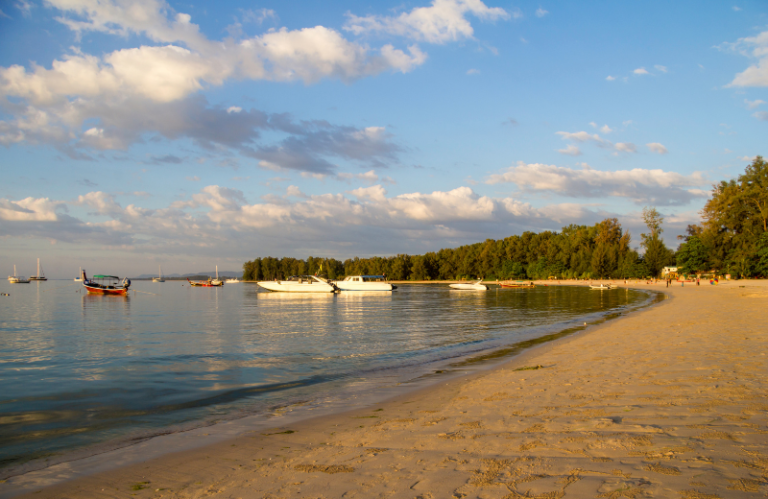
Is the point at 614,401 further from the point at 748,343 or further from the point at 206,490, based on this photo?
the point at 748,343

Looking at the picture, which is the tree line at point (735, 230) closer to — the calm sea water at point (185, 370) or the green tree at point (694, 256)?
the green tree at point (694, 256)

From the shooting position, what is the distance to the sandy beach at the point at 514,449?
4.49 metres

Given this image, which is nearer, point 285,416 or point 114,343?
point 285,416

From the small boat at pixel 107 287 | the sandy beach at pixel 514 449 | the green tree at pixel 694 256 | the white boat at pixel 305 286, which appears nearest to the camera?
the sandy beach at pixel 514 449

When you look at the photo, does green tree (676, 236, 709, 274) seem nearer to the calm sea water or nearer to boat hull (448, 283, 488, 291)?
boat hull (448, 283, 488, 291)

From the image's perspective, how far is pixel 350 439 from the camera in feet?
22.2

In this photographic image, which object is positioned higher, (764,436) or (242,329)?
(764,436)

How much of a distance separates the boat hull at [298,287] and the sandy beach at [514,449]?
238ft

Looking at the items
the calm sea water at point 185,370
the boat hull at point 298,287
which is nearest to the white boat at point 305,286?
the boat hull at point 298,287

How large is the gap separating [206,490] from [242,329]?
2321 cm

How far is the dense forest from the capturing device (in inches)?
3258

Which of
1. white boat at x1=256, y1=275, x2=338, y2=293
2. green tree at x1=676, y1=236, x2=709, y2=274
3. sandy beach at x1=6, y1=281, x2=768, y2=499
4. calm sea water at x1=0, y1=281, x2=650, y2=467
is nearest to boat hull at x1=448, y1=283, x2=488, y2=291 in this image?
white boat at x1=256, y1=275, x2=338, y2=293

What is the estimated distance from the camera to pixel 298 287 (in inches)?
3327

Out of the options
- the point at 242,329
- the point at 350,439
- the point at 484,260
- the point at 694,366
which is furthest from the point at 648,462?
the point at 484,260
